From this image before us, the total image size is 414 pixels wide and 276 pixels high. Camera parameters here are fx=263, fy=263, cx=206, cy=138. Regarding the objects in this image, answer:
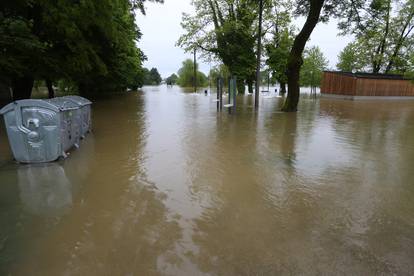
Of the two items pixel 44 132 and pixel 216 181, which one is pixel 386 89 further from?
pixel 44 132

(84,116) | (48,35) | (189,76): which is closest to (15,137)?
(84,116)

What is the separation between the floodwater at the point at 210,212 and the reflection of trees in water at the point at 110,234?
1 centimetres

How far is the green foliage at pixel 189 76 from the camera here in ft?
218

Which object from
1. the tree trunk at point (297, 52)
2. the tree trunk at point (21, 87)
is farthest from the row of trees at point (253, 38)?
the tree trunk at point (21, 87)

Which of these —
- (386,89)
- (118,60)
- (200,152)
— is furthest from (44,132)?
(386,89)

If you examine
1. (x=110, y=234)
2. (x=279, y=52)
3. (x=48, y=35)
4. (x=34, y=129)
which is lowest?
(x=110, y=234)

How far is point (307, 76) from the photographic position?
114 feet

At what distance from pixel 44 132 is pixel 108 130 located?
13.3 ft

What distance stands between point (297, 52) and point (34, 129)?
41.0 ft

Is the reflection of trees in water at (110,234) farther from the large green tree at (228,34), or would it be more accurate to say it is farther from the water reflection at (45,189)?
the large green tree at (228,34)

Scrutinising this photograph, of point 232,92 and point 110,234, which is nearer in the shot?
point 110,234

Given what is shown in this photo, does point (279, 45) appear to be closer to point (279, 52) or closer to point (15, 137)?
point (279, 52)

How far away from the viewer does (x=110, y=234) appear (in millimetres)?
2986

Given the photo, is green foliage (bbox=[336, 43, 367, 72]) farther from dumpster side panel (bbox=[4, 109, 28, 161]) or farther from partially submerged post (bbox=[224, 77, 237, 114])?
dumpster side panel (bbox=[4, 109, 28, 161])
